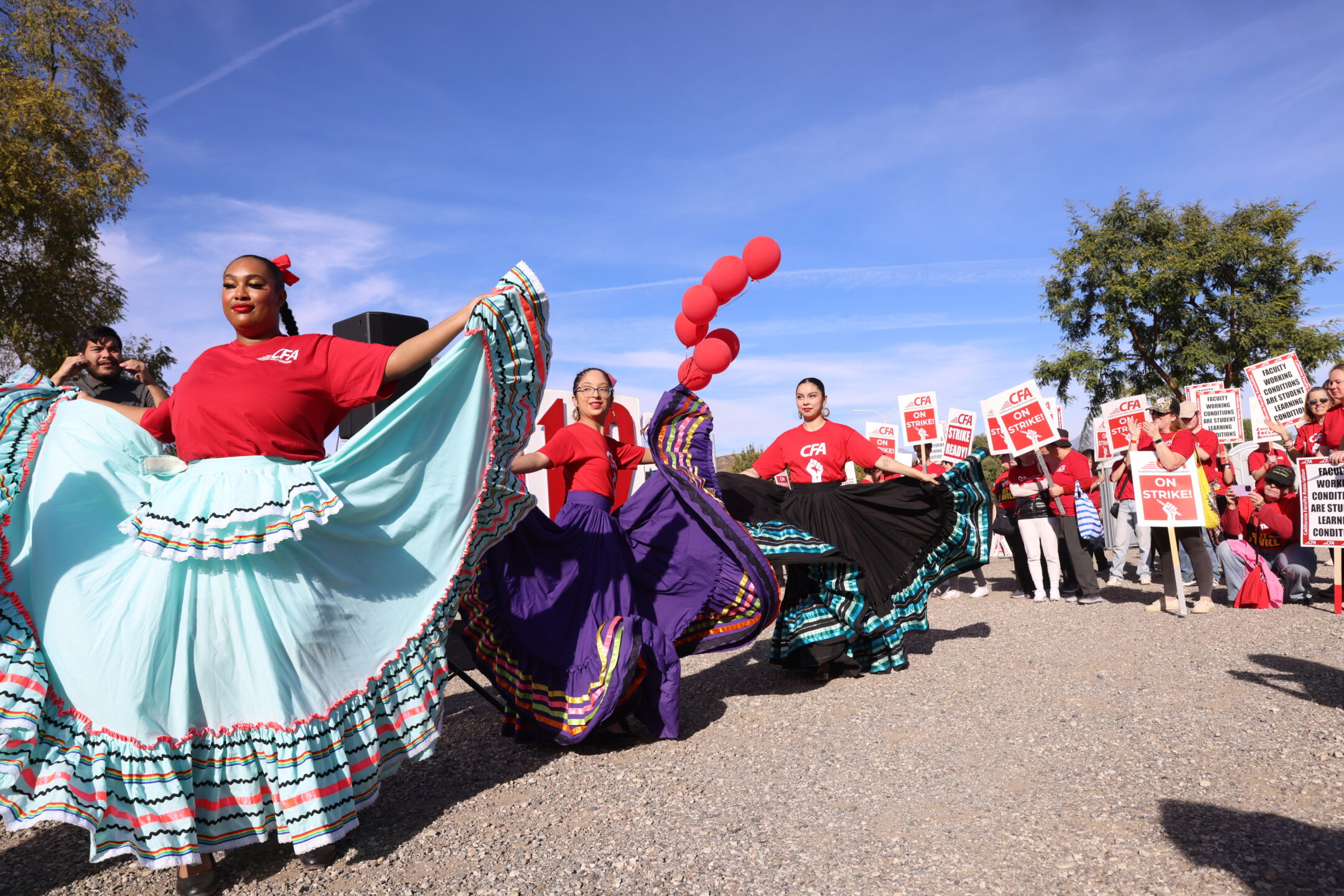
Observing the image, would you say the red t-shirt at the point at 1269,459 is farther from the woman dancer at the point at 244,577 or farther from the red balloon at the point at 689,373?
the woman dancer at the point at 244,577

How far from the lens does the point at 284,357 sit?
293 centimetres

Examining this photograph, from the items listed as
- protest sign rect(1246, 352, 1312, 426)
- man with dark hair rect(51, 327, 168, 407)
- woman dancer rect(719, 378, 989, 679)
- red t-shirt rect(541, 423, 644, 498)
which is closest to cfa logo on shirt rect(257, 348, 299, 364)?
man with dark hair rect(51, 327, 168, 407)

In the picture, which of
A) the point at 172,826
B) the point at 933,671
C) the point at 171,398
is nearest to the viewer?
the point at 172,826

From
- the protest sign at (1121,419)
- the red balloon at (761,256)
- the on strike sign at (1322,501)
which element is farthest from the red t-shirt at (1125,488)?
the red balloon at (761,256)

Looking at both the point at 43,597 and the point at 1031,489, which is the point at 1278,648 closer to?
the point at 1031,489

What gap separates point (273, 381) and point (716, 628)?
2.75 meters

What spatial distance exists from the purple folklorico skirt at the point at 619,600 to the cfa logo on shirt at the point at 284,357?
1.21 m

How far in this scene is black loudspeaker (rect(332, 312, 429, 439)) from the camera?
4.72m

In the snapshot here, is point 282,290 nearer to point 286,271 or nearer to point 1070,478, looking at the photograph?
point 286,271

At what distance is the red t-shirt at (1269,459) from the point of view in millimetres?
8352

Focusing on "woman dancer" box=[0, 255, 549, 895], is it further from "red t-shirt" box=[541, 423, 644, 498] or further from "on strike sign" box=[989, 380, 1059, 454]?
"on strike sign" box=[989, 380, 1059, 454]

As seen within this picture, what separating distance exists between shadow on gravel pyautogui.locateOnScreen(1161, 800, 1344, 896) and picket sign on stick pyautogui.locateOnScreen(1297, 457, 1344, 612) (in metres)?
5.68

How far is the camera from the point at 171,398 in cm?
296

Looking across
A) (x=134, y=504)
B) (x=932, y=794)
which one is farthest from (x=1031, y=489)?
(x=134, y=504)
